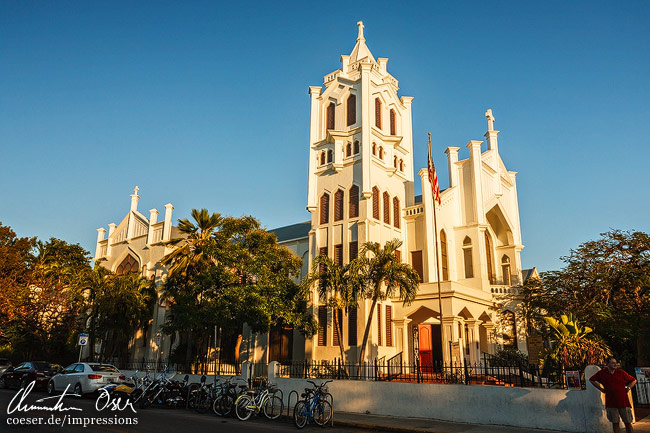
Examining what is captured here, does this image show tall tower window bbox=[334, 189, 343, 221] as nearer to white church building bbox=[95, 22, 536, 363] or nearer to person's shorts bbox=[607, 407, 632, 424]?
white church building bbox=[95, 22, 536, 363]

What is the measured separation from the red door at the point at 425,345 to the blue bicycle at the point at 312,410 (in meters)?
15.3

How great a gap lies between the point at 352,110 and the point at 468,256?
41.6 ft

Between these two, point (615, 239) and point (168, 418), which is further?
point (615, 239)

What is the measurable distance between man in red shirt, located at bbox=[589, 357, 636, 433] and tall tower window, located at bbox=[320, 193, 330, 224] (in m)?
22.3

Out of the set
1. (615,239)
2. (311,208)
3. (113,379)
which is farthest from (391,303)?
(113,379)

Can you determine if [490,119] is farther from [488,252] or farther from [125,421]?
[125,421]

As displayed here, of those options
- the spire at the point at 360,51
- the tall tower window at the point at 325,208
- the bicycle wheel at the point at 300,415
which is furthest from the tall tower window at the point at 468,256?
the bicycle wheel at the point at 300,415

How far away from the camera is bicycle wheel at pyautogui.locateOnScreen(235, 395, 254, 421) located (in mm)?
15039

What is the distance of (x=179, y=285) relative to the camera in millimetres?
32000

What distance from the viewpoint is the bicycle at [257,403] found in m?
15.1

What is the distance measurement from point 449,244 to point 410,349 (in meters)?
7.47

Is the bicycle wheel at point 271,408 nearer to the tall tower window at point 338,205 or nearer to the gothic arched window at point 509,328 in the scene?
the tall tower window at point 338,205

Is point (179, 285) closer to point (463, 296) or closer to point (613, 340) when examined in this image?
point (463, 296)

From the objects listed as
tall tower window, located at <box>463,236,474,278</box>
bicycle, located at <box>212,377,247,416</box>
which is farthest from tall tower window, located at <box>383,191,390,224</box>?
bicycle, located at <box>212,377,247,416</box>
